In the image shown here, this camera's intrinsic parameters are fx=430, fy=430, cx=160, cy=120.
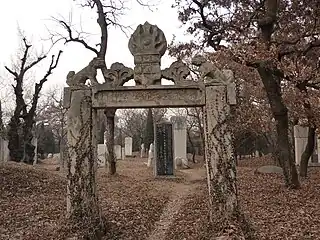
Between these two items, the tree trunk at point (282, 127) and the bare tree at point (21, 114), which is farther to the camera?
the bare tree at point (21, 114)

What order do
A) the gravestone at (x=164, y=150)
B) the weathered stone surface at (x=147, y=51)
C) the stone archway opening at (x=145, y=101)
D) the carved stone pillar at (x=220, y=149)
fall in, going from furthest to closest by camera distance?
the gravestone at (x=164, y=150) → the weathered stone surface at (x=147, y=51) → the stone archway opening at (x=145, y=101) → the carved stone pillar at (x=220, y=149)

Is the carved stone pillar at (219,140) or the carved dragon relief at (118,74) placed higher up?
the carved dragon relief at (118,74)

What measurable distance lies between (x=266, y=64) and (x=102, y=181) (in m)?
7.70

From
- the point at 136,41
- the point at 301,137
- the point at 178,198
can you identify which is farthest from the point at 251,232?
the point at 301,137

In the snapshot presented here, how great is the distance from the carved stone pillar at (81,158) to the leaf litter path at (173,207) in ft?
4.57

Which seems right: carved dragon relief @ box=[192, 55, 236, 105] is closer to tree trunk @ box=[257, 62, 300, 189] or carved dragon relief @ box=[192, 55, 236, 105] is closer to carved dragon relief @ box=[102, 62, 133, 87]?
carved dragon relief @ box=[102, 62, 133, 87]

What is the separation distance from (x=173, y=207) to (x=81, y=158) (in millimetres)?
4480

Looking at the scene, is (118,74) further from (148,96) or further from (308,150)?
(308,150)

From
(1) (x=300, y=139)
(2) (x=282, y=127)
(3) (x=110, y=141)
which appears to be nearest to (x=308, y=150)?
(2) (x=282, y=127)

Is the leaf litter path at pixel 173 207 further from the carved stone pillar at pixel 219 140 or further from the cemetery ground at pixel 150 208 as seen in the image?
the carved stone pillar at pixel 219 140

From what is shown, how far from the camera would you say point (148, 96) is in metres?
7.99

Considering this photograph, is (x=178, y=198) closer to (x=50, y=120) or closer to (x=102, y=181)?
(x=102, y=181)

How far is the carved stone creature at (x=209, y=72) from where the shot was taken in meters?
7.92

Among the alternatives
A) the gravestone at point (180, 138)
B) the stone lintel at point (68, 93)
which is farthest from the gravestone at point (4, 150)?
the stone lintel at point (68, 93)
